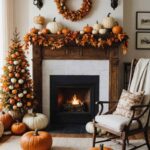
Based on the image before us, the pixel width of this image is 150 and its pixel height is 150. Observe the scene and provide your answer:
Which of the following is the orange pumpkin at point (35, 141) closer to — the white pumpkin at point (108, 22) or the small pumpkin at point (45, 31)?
the small pumpkin at point (45, 31)

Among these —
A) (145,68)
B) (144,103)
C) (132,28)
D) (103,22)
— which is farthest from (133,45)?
(144,103)

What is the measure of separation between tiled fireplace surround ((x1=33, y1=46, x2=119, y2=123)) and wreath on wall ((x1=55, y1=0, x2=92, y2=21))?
546mm

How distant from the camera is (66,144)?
4.09 metres

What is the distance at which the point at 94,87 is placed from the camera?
16.6ft

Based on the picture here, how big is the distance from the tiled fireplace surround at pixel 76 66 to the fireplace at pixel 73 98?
0.09 metres

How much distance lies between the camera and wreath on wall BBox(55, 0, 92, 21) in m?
4.87

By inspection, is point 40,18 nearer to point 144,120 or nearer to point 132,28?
point 132,28

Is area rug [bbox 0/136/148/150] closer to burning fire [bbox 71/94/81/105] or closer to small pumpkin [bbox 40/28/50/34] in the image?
burning fire [bbox 71/94/81/105]

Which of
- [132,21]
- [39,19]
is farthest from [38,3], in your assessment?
[132,21]

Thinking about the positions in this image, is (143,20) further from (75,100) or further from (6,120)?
(6,120)

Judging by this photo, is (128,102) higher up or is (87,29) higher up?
(87,29)

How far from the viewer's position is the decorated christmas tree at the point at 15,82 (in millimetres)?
4621

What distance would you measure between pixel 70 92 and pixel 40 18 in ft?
4.76

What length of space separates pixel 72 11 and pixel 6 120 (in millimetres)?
2138
